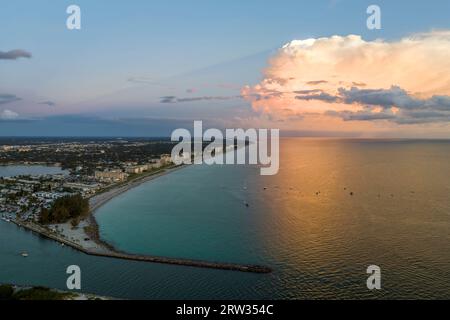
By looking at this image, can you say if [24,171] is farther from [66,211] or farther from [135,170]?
[66,211]

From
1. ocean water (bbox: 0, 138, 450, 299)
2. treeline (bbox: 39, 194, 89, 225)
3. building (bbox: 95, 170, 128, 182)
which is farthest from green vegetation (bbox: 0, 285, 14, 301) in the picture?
building (bbox: 95, 170, 128, 182)

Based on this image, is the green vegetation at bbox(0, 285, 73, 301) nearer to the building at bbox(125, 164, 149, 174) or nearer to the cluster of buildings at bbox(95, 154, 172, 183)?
the cluster of buildings at bbox(95, 154, 172, 183)

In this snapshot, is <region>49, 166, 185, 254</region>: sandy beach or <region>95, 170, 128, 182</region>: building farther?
<region>95, 170, 128, 182</region>: building

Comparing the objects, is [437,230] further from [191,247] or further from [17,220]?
[17,220]

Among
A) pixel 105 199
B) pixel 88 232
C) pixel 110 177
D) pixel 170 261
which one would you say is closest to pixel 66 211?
pixel 88 232

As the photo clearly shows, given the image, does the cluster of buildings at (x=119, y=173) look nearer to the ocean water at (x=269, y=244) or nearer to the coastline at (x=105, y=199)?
the coastline at (x=105, y=199)

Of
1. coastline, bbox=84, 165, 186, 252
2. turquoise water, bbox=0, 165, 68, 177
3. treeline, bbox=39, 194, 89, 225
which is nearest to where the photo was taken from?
coastline, bbox=84, 165, 186, 252

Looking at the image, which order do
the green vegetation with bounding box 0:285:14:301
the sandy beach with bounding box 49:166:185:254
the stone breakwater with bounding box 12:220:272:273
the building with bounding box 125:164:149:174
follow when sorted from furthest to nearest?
1. the building with bounding box 125:164:149:174
2. the sandy beach with bounding box 49:166:185:254
3. the stone breakwater with bounding box 12:220:272:273
4. the green vegetation with bounding box 0:285:14:301
